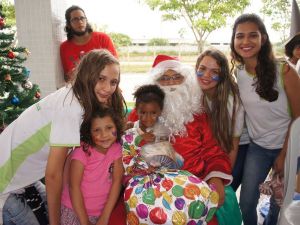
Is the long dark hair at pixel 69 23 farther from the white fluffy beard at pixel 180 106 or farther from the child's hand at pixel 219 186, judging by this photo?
the child's hand at pixel 219 186

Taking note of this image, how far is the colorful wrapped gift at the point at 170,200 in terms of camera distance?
1.60 meters

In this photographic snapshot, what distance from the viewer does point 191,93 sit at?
2189 mm

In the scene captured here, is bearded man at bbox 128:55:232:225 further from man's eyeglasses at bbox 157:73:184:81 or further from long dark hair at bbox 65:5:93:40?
long dark hair at bbox 65:5:93:40

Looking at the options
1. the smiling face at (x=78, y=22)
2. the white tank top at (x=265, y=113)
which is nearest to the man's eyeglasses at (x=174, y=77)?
the white tank top at (x=265, y=113)

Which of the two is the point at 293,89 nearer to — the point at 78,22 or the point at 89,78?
the point at 89,78

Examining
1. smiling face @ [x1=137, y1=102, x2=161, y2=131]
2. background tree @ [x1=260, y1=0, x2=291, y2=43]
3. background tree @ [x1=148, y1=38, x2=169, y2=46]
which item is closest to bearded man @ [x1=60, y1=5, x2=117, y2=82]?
smiling face @ [x1=137, y1=102, x2=161, y2=131]

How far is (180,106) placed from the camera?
2164mm

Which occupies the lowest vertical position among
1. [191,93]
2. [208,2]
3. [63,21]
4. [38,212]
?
[38,212]

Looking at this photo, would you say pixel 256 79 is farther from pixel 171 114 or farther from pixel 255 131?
pixel 171 114

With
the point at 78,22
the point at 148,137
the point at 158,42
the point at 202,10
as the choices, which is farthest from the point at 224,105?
the point at 158,42

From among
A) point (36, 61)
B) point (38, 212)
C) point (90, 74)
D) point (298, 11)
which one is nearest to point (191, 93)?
point (90, 74)

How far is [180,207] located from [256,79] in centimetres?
103

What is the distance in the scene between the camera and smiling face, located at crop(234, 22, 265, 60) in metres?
2.07

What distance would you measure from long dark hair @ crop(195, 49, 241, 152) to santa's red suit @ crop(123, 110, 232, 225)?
6 centimetres
